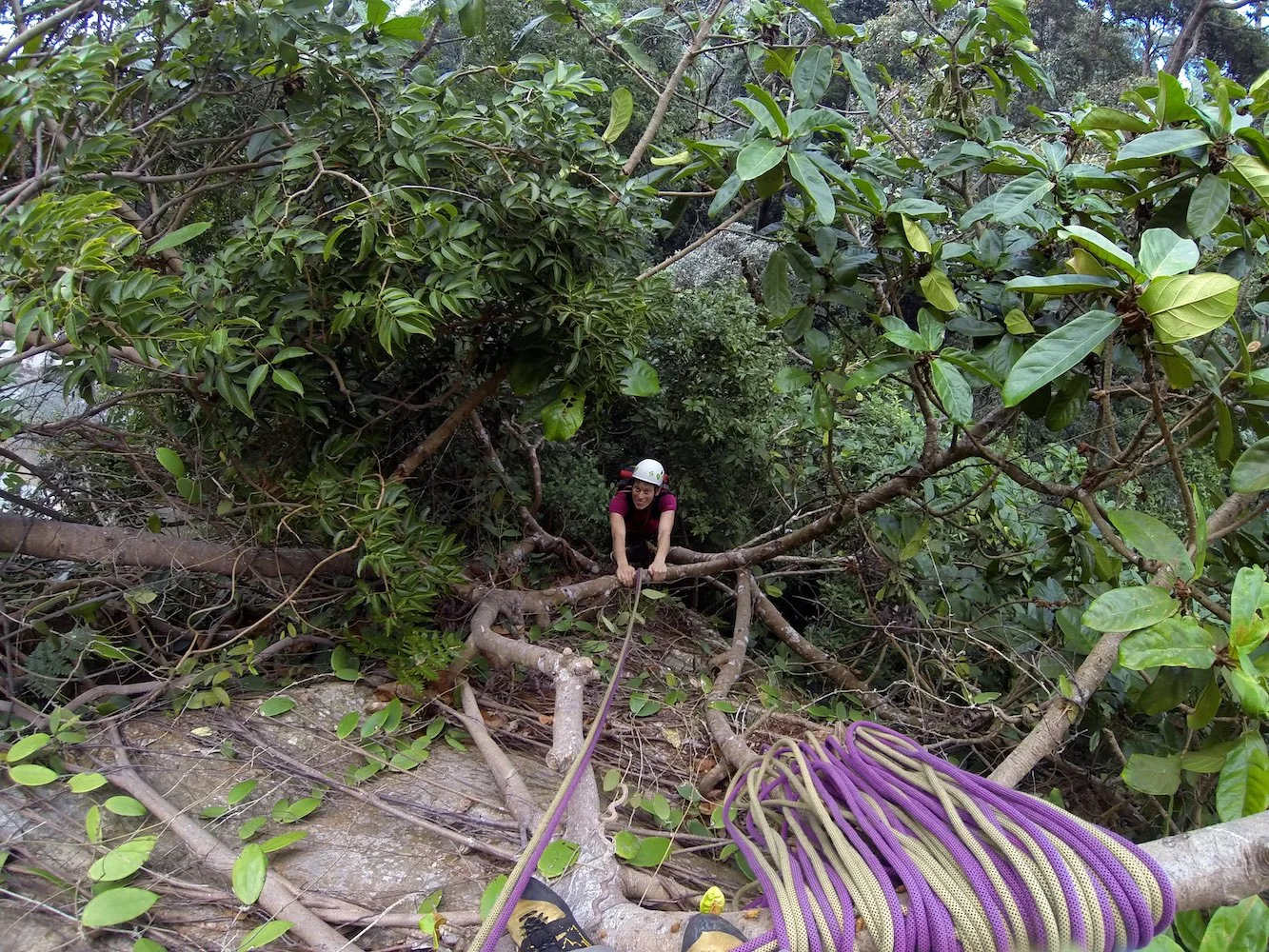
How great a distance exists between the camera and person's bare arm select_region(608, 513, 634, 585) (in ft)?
11.4

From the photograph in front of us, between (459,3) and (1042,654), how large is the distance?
3220 millimetres

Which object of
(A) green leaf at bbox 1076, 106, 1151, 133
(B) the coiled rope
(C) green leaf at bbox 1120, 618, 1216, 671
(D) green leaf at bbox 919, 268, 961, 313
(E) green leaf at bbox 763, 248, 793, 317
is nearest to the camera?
(B) the coiled rope

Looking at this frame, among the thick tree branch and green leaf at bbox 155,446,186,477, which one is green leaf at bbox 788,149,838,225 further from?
green leaf at bbox 155,446,186,477

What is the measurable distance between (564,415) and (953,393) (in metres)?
1.38

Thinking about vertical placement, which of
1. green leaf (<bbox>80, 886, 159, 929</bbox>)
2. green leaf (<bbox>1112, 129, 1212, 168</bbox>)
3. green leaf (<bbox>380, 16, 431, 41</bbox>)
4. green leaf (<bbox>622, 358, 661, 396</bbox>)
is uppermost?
green leaf (<bbox>380, 16, 431, 41</bbox>)

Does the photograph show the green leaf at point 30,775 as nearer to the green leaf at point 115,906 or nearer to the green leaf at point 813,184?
the green leaf at point 115,906

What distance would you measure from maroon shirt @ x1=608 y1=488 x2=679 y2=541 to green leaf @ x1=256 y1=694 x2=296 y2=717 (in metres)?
1.80

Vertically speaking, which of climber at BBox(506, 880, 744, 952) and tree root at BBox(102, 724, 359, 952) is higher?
climber at BBox(506, 880, 744, 952)

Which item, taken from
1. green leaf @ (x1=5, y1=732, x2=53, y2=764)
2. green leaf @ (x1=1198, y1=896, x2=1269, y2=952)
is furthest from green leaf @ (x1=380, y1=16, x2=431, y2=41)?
green leaf @ (x1=1198, y1=896, x2=1269, y2=952)

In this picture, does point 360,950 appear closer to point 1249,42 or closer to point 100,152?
point 100,152

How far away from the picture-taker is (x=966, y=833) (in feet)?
4.04

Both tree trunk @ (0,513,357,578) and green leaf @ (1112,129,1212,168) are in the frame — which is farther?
tree trunk @ (0,513,357,578)

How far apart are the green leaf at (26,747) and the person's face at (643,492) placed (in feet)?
8.30

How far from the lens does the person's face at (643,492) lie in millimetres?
3822
